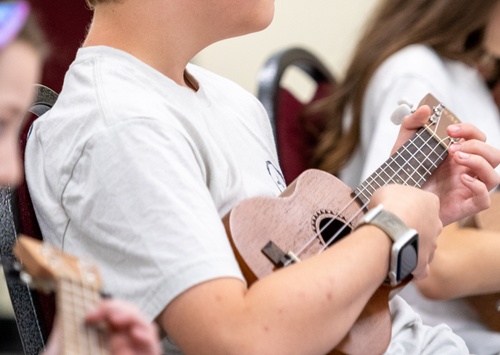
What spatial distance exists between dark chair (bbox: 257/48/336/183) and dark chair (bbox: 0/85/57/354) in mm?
658

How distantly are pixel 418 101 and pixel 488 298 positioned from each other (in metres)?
0.36

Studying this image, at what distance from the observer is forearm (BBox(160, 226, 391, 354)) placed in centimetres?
76

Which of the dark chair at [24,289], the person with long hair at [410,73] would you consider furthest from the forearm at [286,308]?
the person with long hair at [410,73]

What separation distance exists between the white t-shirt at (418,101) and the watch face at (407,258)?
44 cm

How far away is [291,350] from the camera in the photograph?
78cm

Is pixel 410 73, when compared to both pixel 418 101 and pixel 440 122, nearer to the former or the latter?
pixel 418 101

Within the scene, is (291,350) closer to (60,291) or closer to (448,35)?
(60,291)

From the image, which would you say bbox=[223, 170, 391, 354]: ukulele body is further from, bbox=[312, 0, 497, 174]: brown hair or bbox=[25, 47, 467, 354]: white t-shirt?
bbox=[312, 0, 497, 174]: brown hair

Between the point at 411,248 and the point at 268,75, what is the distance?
2.52 feet

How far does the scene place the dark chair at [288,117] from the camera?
1.57 m

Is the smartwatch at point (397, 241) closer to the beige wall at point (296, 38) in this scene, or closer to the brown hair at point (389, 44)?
the brown hair at point (389, 44)

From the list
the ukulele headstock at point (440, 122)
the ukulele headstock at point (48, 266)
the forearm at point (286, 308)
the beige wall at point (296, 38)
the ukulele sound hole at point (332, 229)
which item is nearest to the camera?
the ukulele headstock at point (48, 266)

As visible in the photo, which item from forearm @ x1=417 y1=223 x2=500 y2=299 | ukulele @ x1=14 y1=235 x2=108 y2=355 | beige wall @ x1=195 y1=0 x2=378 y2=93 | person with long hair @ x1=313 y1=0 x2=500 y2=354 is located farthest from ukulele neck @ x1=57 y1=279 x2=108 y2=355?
beige wall @ x1=195 y1=0 x2=378 y2=93

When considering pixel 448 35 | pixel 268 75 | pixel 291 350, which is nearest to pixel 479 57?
pixel 448 35
